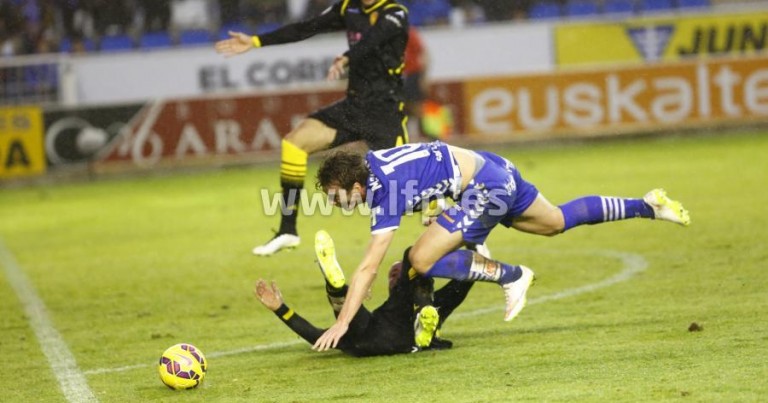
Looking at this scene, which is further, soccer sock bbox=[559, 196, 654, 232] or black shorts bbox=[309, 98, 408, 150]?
black shorts bbox=[309, 98, 408, 150]

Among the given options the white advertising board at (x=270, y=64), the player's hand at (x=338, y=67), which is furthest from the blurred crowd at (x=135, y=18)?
the player's hand at (x=338, y=67)

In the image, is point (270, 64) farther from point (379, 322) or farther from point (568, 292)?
point (379, 322)

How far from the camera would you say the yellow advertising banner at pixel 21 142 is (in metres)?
20.8

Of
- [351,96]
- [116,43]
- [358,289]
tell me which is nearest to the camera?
[358,289]

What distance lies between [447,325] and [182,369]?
7.19 ft

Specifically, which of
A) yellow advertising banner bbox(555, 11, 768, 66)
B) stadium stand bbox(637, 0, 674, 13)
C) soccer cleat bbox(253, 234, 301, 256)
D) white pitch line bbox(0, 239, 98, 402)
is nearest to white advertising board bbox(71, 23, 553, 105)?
yellow advertising banner bbox(555, 11, 768, 66)

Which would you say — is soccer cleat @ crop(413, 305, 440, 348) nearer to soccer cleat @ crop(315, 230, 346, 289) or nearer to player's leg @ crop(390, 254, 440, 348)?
player's leg @ crop(390, 254, 440, 348)

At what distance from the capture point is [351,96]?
999 cm

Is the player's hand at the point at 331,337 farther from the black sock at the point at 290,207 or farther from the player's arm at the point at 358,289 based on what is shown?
the black sock at the point at 290,207

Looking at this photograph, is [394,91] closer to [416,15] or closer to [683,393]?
[683,393]

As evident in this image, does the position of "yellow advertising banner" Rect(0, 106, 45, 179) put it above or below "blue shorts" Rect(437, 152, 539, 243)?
below

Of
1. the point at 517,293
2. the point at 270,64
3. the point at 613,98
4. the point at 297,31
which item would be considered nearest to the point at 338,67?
the point at 297,31

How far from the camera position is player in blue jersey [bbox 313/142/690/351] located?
22.6 feet

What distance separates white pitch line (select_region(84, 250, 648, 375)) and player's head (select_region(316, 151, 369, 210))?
4.52ft
